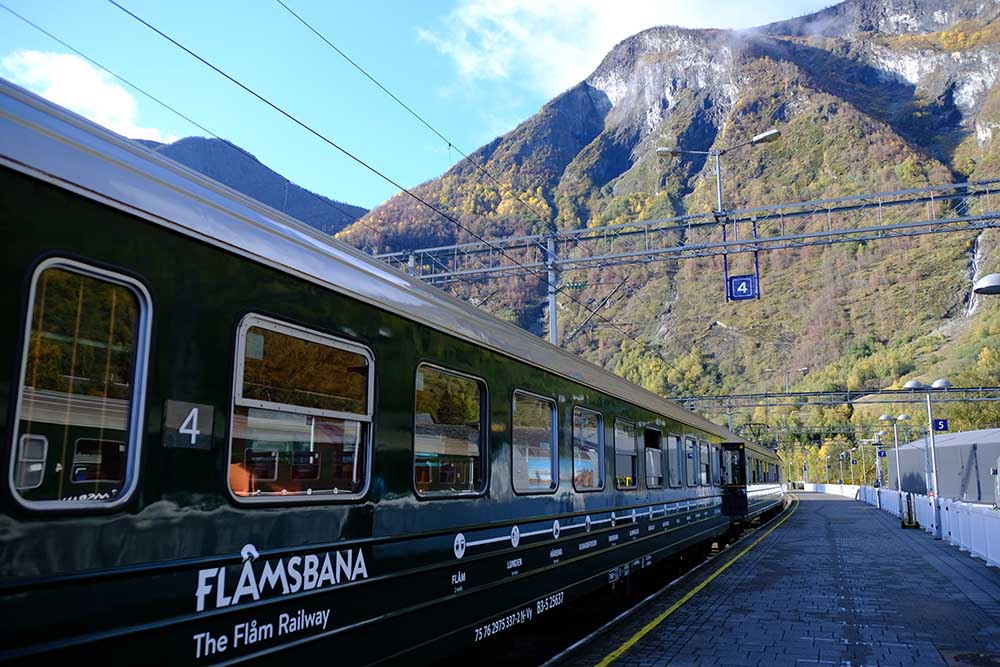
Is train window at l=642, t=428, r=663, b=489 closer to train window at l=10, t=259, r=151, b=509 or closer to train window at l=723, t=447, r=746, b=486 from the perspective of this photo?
train window at l=723, t=447, r=746, b=486

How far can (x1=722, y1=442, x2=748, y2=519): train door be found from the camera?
18.4m

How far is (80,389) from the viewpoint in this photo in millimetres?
2932

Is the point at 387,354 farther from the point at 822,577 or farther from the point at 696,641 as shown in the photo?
the point at 822,577

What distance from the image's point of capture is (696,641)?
7887mm

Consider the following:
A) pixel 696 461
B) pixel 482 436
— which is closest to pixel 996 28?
pixel 696 461

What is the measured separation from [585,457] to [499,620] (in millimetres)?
2474

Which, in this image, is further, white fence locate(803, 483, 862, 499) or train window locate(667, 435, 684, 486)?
white fence locate(803, 483, 862, 499)

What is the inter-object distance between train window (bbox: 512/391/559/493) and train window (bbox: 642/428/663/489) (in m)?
3.84

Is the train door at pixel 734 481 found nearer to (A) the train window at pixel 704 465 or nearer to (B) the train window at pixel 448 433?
(A) the train window at pixel 704 465

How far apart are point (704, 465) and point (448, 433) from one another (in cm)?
1131

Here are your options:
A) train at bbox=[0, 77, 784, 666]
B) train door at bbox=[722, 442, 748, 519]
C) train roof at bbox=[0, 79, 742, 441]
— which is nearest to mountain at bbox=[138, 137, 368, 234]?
train door at bbox=[722, 442, 748, 519]

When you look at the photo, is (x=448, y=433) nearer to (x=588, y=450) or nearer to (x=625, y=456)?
(x=588, y=450)

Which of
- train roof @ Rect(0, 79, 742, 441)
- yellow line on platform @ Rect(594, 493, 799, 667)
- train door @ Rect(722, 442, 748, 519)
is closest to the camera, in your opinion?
train roof @ Rect(0, 79, 742, 441)

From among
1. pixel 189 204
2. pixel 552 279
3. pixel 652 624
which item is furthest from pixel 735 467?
pixel 189 204
